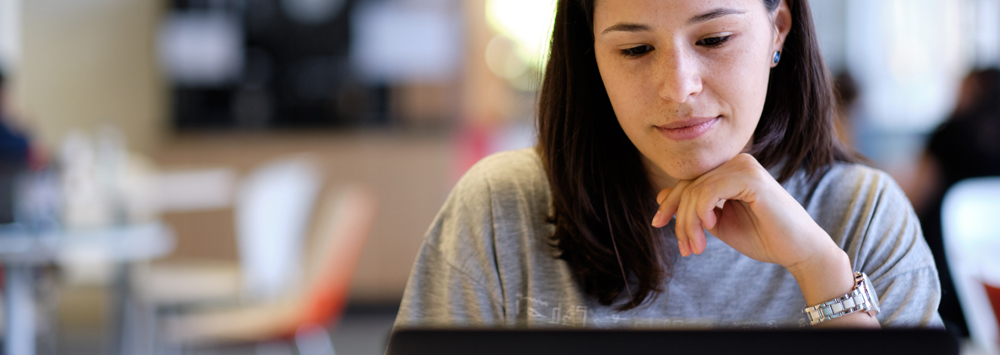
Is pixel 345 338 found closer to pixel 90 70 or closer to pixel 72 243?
pixel 72 243

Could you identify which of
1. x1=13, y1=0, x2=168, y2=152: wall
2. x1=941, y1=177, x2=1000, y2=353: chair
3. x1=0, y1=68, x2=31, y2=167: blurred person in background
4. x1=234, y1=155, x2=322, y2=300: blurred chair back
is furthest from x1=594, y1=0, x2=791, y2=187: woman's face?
x1=13, y1=0, x2=168, y2=152: wall

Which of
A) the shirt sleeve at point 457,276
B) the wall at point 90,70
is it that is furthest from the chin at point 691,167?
the wall at point 90,70

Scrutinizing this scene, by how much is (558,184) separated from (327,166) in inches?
143

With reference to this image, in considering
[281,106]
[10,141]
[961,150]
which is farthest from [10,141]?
[961,150]

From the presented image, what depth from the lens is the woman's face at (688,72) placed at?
757 mm

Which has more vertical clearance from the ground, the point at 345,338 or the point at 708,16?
the point at 708,16

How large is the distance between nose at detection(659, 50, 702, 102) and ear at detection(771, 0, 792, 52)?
0.39ft

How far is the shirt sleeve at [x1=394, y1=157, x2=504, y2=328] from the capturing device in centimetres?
92

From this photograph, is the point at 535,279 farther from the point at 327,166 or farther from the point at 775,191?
the point at 327,166

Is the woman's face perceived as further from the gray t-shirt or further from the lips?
the gray t-shirt

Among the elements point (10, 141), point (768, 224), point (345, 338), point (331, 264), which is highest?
point (768, 224)

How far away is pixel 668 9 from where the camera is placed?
0.75 m

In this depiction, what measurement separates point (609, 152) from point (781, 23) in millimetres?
233

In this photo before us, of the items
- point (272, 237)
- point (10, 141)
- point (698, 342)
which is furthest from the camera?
point (10, 141)
